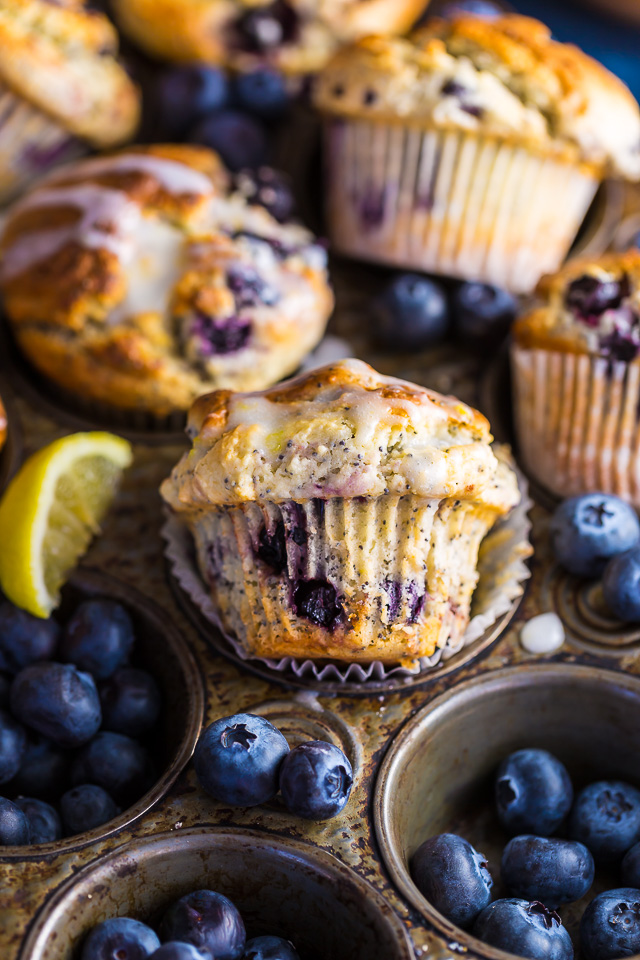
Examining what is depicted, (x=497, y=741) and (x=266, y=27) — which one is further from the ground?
(x=266, y=27)

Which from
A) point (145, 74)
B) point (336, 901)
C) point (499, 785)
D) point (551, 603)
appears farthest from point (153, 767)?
point (145, 74)

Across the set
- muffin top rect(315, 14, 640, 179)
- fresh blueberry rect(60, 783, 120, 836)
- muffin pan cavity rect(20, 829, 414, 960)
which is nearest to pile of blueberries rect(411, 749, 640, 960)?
muffin pan cavity rect(20, 829, 414, 960)

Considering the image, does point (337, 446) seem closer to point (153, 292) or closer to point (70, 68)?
point (153, 292)

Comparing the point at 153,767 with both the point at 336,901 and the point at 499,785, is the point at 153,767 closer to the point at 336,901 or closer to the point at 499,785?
the point at 336,901

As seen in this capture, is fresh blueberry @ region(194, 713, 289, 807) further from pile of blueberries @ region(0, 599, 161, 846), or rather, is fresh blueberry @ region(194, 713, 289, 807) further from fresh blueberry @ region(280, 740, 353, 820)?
pile of blueberries @ region(0, 599, 161, 846)

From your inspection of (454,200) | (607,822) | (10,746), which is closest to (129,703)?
(10,746)

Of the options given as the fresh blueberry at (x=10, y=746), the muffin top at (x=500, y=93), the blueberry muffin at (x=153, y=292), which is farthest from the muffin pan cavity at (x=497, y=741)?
the muffin top at (x=500, y=93)

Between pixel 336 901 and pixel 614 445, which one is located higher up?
pixel 614 445

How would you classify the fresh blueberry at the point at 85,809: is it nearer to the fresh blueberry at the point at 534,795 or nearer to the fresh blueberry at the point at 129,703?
the fresh blueberry at the point at 129,703
